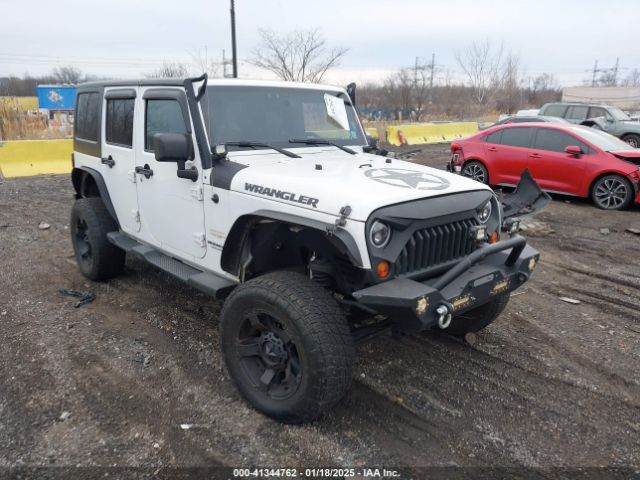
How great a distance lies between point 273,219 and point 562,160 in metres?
7.96

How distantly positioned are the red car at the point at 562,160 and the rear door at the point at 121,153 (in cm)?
637

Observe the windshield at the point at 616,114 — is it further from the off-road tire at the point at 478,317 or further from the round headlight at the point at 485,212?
the round headlight at the point at 485,212

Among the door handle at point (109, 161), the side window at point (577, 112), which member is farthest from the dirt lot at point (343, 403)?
the side window at point (577, 112)

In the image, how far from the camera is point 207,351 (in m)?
4.10

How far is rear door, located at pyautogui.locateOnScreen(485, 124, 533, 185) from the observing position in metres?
9.90

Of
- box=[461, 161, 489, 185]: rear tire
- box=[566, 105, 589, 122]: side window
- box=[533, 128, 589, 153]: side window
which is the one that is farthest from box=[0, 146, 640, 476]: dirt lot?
box=[566, 105, 589, 122]: side window

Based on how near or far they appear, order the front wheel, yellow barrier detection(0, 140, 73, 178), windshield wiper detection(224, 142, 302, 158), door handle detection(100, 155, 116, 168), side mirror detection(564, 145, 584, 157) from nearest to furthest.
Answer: windshield wiper detection(224, 142, 302, 158) → door handle detection(100, 155, 116, 168) → the front wheel → side mirror detection(564, 145, 584, 157) → yellow barrier detection(0, 140, 73, 178)

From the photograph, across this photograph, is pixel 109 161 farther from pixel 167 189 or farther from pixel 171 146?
pixel 171 146

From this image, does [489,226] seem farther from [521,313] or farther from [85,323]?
[85,323]

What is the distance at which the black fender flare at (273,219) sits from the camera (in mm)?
2785

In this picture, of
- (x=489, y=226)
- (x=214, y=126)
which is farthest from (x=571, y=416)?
(x=214, y=126)

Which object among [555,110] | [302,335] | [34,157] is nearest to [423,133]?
[555,110]

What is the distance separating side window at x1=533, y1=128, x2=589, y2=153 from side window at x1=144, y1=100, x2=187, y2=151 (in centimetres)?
788

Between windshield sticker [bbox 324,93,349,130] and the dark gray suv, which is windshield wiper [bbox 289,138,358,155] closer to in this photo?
windshield sticker [bbox 324,93,349,130]
